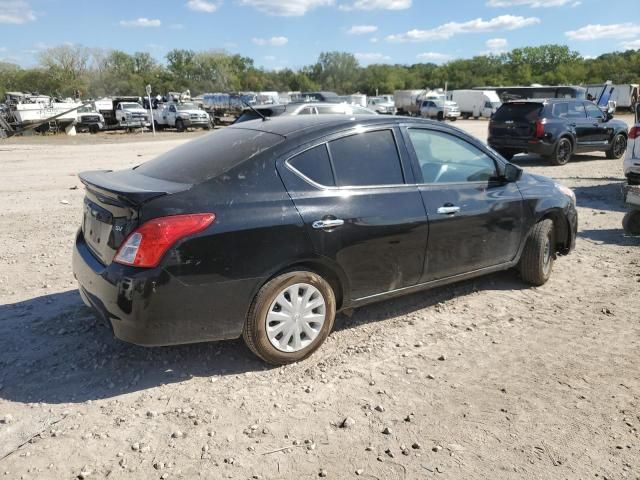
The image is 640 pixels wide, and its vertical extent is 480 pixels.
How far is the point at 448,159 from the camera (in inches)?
179

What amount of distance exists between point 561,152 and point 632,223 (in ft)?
25.8

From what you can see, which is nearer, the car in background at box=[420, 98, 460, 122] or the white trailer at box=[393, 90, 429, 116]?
the car in background at box=[420, 98, 460, 122]

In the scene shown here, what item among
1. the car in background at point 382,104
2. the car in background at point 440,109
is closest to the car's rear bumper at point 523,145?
the car in background at point 440,109

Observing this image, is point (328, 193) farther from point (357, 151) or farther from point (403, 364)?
point (403, 364)

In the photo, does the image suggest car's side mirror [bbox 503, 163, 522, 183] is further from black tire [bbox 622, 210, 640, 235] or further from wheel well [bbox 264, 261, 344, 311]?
black tire [bbox 622, 210, 640, 235]

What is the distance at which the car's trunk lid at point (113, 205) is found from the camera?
315 centimetres

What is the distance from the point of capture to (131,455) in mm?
2732

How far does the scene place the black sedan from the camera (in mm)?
3123

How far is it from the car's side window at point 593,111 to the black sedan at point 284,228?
474 inches

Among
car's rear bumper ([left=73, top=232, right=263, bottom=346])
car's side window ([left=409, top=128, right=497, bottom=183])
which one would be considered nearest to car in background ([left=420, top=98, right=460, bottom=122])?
car's side window ([left=409, top=128, right=497, bottom=183])

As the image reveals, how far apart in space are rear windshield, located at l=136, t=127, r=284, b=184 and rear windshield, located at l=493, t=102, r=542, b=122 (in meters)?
11.5

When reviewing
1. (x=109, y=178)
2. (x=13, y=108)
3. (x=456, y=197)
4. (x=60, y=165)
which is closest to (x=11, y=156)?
(x=60, y=165)

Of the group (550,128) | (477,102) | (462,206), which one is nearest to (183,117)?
(550,128)

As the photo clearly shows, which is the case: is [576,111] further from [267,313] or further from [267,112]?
[267,313]
